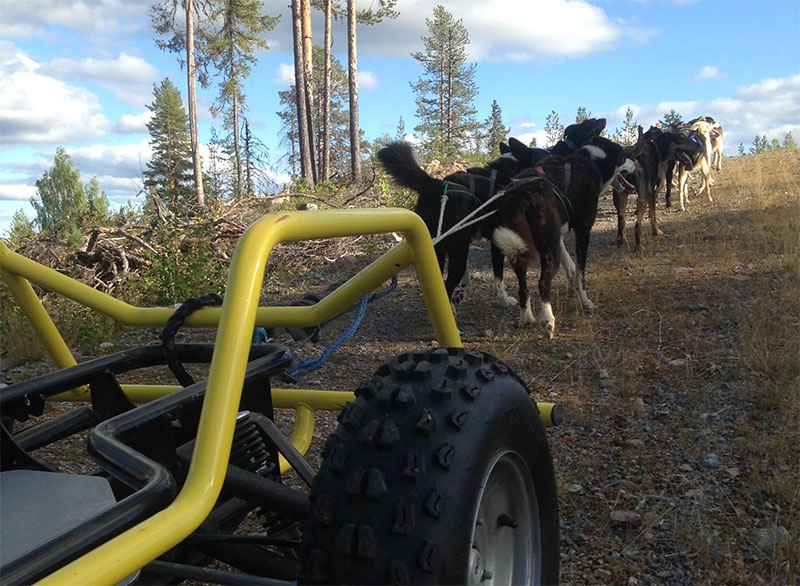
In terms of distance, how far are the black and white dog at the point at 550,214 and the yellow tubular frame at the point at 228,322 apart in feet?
13.9

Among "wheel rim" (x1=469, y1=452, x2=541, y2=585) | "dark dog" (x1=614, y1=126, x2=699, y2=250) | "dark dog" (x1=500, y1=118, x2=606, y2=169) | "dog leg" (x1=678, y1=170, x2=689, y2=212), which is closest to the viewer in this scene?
"wheel rim" (x1=469, y1=452, x2=541, y2=585)

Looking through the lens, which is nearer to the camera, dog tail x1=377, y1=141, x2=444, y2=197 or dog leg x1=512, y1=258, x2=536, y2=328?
dog leg x1=512, y1=258, x2=536, y2=328

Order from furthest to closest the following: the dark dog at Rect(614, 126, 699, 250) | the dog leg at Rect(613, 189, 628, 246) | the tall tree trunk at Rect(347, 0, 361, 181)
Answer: the tall tree trunk at Rect(347, 0, 361, 181) → the dark dog at Rect(614, 126, 699, 250) → the dog leg at Rect(613, 189, 628, 246)

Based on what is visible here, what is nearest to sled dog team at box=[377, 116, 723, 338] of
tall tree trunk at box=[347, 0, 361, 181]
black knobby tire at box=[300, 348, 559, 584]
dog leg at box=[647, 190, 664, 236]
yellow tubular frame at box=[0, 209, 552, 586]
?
dog leg at box=[647, 190, 664, 236]

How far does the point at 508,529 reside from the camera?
1807mm

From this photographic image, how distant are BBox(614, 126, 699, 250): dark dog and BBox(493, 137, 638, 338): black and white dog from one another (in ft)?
5.79

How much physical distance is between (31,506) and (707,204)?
52.7 feet

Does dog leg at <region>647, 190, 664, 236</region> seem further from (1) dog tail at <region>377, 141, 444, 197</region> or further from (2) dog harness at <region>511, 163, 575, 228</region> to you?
(1) dog tail at <region>377, 141, 444, 197</region>

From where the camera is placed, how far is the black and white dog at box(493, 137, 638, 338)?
6.36m

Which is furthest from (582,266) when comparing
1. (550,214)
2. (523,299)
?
(550,214)

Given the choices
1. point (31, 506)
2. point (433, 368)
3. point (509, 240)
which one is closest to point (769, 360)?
point (509, 240)

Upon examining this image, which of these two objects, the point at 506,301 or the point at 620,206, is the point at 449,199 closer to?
the point at 506,301

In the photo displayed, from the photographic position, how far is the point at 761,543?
2848 mm

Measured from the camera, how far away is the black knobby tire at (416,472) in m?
1.24
